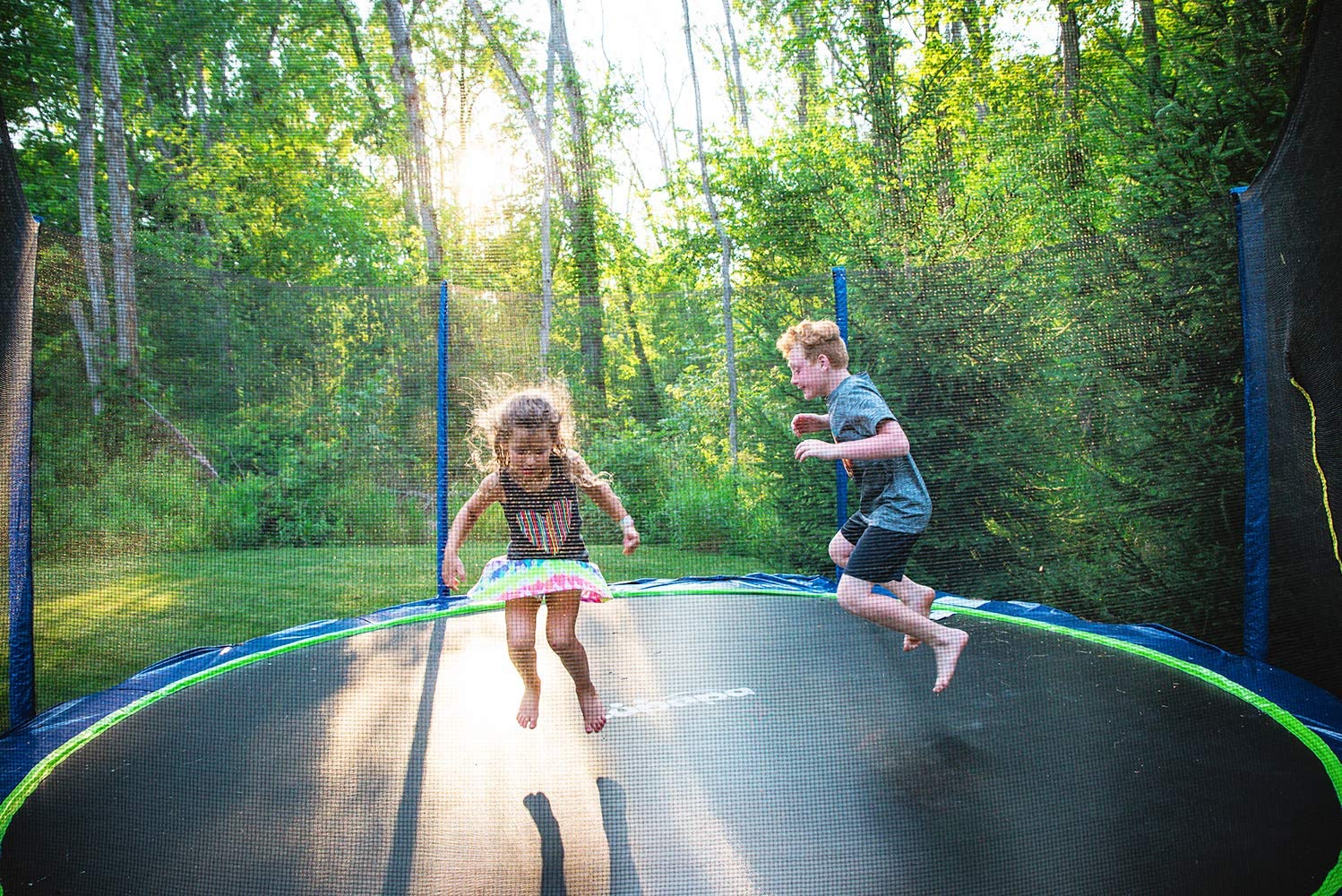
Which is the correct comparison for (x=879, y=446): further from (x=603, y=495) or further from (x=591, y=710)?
(x=591, y=710)

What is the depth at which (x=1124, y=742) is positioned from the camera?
1.73 meters

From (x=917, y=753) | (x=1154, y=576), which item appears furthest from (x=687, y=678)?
(x=1154, y=576)

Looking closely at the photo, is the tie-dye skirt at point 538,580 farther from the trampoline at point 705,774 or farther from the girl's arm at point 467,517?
the trampoline at point 705,774

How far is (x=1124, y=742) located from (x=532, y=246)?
6210 mm

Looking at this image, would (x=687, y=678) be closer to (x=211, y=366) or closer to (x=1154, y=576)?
(x=1154, y=576)

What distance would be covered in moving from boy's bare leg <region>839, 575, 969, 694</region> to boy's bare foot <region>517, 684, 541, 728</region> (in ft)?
2.51

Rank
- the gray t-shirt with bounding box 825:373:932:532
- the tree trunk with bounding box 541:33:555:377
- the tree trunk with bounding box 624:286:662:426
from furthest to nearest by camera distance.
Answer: the tree trunk with bounding box 541:33:555:377 → the tree trunk with bounding box 624:286:662:426 → the gray t-shirt with bounding box 825:373:932:532

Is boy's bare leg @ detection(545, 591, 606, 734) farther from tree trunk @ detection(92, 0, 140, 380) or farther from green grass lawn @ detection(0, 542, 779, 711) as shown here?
tree trunk @ detection(92, 0, 140, 380)

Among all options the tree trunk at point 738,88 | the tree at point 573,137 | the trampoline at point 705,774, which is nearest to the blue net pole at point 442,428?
the trampoline at point 705,774

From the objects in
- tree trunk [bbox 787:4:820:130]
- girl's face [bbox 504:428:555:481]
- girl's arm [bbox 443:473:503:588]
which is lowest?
girl's arm [bbox 443:473:503:588]

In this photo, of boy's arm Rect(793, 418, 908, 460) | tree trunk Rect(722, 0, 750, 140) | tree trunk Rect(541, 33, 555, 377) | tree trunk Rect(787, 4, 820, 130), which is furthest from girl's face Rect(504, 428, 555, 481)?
tree trunk Rect(722, 0, 750, 140)

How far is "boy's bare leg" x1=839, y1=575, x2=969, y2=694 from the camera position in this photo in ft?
6.64

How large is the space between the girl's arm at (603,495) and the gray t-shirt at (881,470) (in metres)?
0.58

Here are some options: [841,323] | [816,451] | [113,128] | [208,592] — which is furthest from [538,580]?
[113,128]
